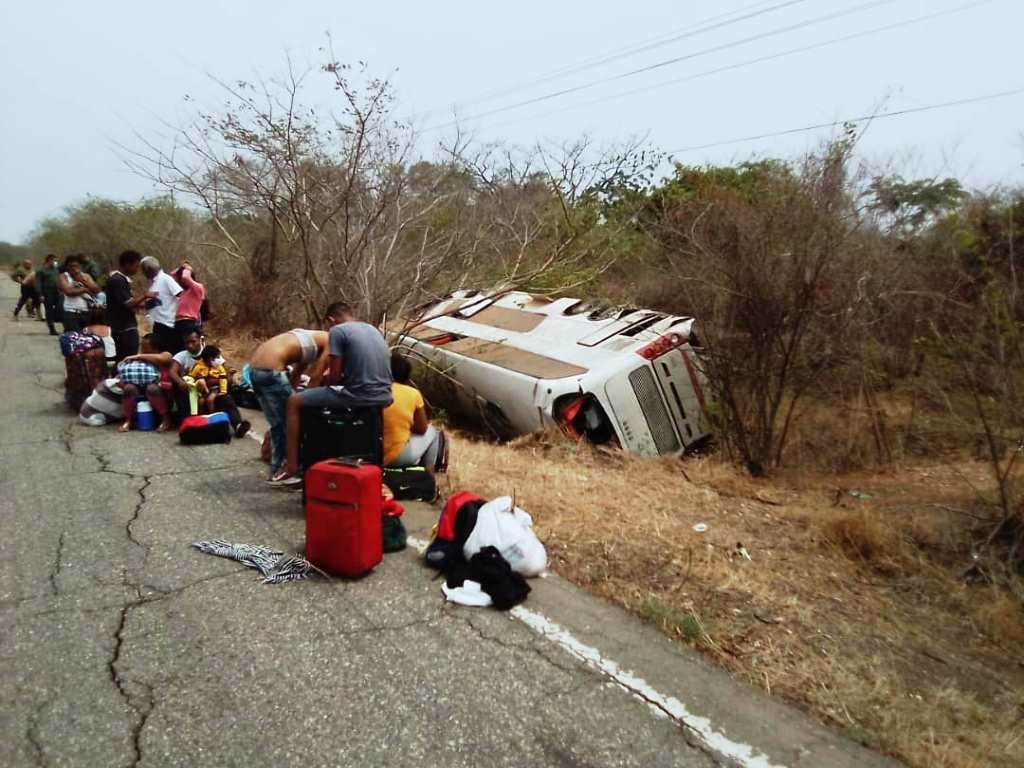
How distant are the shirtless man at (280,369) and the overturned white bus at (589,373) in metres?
2.69

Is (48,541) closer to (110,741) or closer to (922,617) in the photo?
(110,741)

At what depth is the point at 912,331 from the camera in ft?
Result: 25.7

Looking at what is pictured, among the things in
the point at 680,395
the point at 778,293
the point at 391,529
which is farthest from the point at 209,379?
the point at 778,293

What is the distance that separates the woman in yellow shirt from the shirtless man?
0.62 meters

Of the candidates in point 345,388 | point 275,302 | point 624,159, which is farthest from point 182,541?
point 275,302

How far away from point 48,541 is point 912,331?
8329 mm

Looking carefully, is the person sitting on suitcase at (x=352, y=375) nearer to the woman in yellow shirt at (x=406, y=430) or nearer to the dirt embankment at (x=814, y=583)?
the woman in yellow shirt at (x=406, y=430)

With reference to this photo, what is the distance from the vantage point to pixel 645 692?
3029 millimetres

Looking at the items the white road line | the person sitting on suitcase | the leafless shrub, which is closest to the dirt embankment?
the white road line

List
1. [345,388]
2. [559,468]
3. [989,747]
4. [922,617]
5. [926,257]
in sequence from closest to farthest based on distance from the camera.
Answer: [989,747], [922,617], [345,388], [559,468], [926,257]

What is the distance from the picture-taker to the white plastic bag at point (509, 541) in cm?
403

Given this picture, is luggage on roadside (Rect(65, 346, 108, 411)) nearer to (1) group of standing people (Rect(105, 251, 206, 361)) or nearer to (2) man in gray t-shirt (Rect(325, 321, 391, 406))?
(1) group of standing people (Rect(105, 251, 206, 361))

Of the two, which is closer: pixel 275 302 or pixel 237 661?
pixel 237 661

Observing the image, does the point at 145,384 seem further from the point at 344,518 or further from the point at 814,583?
the point at 814,583
